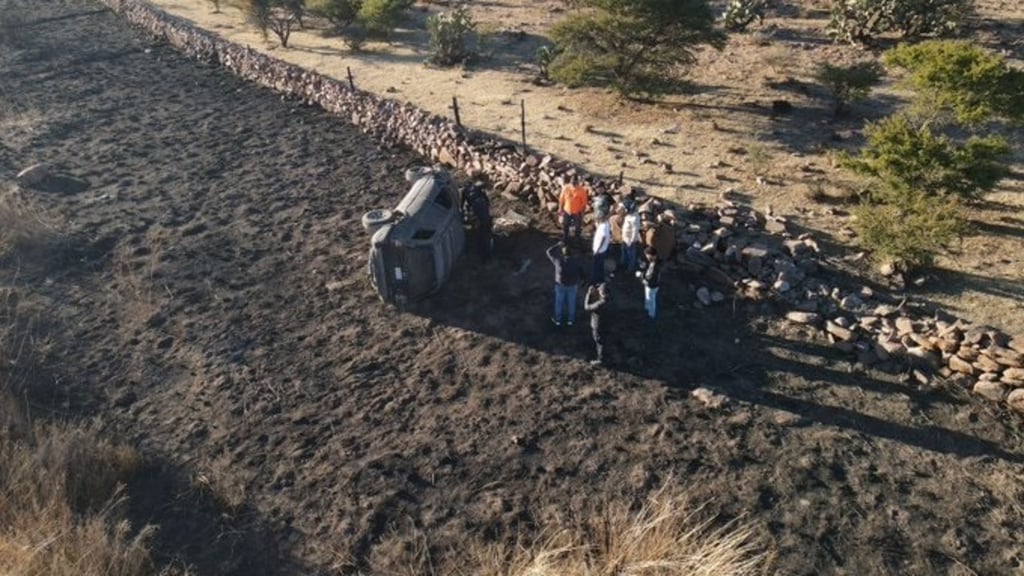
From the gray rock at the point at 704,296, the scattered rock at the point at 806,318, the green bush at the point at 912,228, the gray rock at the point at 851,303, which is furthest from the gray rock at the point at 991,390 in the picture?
the gray rock at the point at 704,296

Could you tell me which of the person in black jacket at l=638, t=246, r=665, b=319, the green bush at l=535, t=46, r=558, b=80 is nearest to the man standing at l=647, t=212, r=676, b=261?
the person in black jacket at l=638, t=246, r=665, b=319

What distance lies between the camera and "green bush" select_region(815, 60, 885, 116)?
14906 mm

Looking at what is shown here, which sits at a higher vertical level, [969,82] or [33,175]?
[969,82]

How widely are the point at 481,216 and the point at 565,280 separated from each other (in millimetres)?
2336

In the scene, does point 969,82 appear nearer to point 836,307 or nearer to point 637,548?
point 836,307

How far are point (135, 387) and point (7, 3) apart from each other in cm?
3163

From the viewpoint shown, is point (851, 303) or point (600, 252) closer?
point (851, 303)

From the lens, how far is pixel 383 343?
31.4 ft

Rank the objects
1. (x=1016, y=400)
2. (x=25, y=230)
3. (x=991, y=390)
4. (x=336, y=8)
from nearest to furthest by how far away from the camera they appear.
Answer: (x=1016, y=400) → (x=991, y=390) → (x=25, y=230) → (x=336, y=8)

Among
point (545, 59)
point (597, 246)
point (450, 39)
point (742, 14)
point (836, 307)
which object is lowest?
point (836, 307)

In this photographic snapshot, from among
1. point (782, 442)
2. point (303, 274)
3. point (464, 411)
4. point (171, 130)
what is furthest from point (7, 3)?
point (782, 442)

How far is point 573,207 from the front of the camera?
10766mm

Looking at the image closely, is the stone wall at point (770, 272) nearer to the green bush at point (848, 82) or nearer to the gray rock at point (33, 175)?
the green bush at point (848, 82)

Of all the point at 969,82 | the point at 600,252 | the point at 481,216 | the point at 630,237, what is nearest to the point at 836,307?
the point at 630,237
